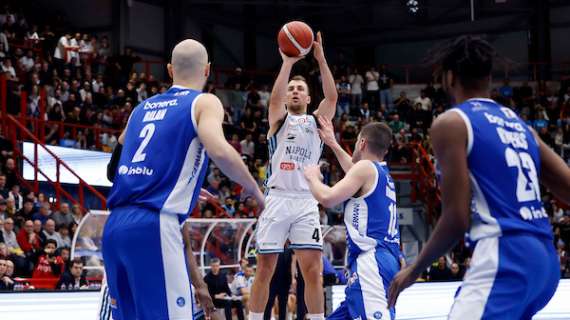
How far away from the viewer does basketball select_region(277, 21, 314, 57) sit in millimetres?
7391

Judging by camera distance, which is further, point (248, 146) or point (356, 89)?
point (356, 89)

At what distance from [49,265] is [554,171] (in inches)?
434

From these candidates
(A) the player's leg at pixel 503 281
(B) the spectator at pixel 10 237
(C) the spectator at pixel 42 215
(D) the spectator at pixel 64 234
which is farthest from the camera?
(C) the spectator at pixel 42 215

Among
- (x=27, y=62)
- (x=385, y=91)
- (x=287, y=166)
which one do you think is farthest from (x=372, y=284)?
(x=385, y=91)

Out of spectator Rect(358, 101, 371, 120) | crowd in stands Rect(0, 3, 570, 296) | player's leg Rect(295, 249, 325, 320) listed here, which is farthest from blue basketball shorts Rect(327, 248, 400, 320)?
spectator Rect(358, 101, 371, 120)

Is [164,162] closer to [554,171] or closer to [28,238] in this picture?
[554,171]

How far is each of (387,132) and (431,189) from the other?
1779 cm

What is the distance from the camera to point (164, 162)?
453cm

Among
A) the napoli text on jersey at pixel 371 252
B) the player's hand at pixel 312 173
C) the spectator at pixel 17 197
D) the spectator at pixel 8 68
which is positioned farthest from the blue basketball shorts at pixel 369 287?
the spectator at pixel 8 68

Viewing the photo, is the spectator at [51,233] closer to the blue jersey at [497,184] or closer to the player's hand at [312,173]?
the player's hand at [312,173]

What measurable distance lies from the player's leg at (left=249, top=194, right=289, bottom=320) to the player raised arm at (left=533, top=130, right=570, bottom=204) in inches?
142

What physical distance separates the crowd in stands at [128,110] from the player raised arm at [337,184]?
27.2 ft

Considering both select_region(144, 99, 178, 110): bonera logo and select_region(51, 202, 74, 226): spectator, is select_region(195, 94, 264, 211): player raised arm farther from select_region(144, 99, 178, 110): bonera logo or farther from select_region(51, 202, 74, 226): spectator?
select_region(51, 202, 74, 226): spectator

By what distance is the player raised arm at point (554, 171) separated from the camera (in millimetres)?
3881
